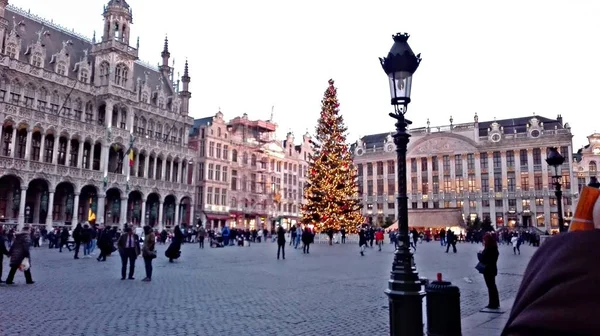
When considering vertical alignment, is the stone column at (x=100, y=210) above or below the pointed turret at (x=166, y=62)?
below

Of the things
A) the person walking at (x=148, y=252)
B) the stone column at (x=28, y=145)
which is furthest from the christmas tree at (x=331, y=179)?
the person walking at (x=148, y=252)

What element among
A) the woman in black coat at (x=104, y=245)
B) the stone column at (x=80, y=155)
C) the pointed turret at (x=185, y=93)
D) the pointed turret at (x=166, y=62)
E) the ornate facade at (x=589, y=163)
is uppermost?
the pointed turret at (x=166, y=62)

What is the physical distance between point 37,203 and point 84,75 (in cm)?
1431

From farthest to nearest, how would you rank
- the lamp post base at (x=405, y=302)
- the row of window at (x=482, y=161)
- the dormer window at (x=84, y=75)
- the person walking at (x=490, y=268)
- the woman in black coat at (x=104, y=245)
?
the row of window at (x=482, y=161), the dormer window at (x=84, y=75), the woman in black coat at (x=104, y=245), the person walking at (x=490, y=268), the lamp post base at (x=405, y=302)

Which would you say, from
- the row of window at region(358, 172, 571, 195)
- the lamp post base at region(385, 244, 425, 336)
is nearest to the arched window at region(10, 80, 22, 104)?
the lamp post base at region(385, 244, 425, 336)

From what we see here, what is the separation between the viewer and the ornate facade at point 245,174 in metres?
64.6

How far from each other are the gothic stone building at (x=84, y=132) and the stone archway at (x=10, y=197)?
8 centimetres

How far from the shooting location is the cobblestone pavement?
7781 millimetres

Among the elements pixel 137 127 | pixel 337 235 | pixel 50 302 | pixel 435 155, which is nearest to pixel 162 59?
pixel 137 127

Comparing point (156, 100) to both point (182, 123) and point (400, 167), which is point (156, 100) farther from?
point (400, 167)

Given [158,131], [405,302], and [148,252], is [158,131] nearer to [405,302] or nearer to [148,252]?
[148,252]

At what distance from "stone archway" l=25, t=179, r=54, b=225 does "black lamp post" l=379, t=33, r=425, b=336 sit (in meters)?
42.1

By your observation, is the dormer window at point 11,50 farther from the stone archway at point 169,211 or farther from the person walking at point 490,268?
the person walking at point 490,268

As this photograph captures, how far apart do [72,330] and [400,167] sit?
5776 mm
